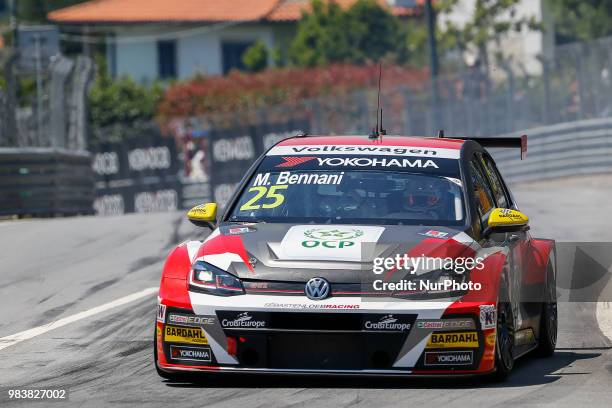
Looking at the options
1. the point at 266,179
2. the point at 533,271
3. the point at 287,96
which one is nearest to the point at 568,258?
the point at 533,271

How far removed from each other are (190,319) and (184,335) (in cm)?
11

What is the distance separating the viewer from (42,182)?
2352 centimetres

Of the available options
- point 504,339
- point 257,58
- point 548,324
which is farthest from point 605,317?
point 257,58

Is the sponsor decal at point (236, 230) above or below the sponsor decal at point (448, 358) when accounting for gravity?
above

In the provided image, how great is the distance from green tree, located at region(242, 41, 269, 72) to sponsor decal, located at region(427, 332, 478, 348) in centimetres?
5607

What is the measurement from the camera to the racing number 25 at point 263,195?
8672 mm

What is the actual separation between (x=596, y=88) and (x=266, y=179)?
22.3m

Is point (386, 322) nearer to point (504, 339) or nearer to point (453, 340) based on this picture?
point (453, 340)

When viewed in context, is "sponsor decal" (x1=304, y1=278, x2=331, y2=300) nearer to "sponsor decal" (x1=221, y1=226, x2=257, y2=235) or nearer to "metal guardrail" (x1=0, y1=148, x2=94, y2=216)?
"sponsor decal" (x1=221, y1=226, x2=257, y2=235)

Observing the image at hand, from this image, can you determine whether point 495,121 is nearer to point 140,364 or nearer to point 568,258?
point 568,258

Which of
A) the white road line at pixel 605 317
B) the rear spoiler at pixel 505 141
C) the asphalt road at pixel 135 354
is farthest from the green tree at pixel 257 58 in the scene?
the rear spoiler at pixel 505 141

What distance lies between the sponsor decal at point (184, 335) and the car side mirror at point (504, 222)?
177 cm

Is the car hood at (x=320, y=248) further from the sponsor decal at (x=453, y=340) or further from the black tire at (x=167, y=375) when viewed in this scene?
the black tire at (x=167, y=375)

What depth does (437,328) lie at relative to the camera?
7395 mm
